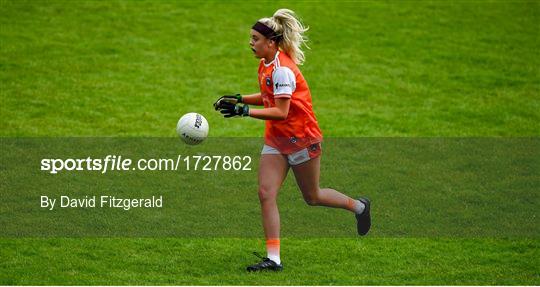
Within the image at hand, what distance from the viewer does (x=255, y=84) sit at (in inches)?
691

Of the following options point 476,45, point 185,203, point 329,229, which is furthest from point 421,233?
point 476,45

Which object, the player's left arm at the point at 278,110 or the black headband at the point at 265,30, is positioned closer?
the player's left arm at the point at 278,110

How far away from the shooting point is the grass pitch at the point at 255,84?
980 cm

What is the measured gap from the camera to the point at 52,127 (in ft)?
50.4

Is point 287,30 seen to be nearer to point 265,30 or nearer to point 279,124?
point 265,30

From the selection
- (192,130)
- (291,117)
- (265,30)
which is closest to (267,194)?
(291,117)

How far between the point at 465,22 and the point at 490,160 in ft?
24.3

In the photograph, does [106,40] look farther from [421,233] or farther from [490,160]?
[421,233]

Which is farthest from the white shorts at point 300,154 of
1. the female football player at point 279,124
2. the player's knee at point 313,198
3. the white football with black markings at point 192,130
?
the white football with black markings at point 192,130

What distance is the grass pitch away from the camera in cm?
980

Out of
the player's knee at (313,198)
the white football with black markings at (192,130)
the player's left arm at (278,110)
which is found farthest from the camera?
the player's knee at (313,198)

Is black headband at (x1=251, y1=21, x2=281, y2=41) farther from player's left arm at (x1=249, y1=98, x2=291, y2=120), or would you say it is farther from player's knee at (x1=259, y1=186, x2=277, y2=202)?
player's knee at (x1=259, y1=186, x2=277, y2=202)

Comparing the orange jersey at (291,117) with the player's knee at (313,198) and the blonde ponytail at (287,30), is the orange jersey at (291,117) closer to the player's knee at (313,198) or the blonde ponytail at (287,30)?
the blonde ponytail at (287,30)

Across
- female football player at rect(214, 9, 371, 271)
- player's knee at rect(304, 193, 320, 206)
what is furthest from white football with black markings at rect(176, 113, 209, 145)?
player's knee at rect(304, 193, 320, 206)
